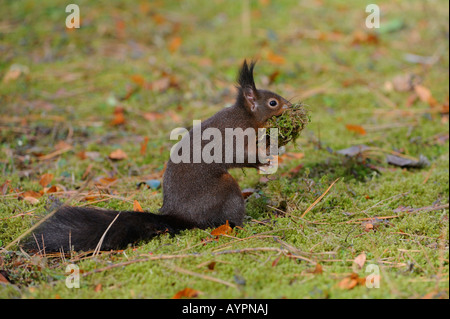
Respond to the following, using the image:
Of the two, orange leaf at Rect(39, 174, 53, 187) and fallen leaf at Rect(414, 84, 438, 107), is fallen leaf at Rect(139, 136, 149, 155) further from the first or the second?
fallen leaf at Rect(414, 84, 438, 107)

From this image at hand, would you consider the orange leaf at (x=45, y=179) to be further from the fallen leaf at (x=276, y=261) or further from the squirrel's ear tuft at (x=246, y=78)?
the fallen leaf at (x=276, y=261)

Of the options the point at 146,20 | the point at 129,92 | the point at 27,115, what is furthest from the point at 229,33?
the point at 27,115

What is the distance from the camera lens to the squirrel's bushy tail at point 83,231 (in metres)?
2.93

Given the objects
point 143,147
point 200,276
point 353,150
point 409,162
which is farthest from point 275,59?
point 200,276

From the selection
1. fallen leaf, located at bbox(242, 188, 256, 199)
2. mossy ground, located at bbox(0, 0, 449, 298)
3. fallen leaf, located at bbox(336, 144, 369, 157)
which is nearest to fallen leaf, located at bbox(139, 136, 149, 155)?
mossy ground, located at bbox(0, 0, 449, 298)

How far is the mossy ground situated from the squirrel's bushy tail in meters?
0.09

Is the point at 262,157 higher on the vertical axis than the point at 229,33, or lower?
lower

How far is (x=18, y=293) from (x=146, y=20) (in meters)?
6.16

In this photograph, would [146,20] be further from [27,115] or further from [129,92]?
[27,115]

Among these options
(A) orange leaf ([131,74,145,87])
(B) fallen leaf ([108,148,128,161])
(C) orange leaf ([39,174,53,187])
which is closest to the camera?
(C) orange leaf ([39,174,53,187])

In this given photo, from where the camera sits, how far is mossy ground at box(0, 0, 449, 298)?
8.75ft

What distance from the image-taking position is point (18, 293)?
253cm

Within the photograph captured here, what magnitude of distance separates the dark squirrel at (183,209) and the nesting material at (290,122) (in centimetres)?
6
